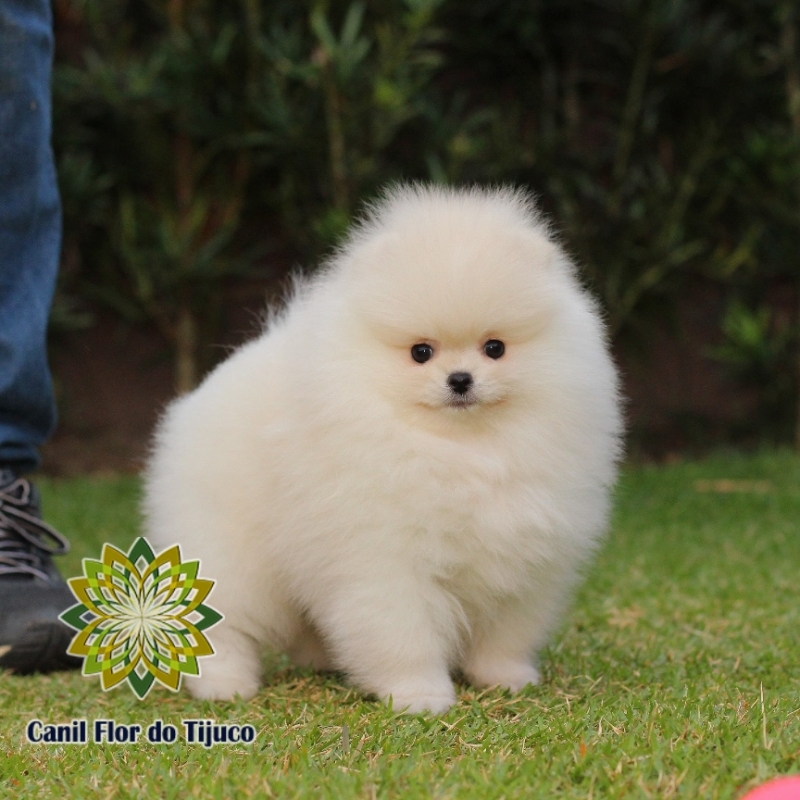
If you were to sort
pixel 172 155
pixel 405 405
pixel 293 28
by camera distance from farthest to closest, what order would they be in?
pixel 172 155
pixel 293 28
pixel 405 405

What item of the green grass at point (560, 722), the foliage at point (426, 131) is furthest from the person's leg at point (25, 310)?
the foliage at point (426, 131)

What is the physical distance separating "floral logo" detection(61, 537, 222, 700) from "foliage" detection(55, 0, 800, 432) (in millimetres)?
3524

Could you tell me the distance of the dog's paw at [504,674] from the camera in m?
2.18

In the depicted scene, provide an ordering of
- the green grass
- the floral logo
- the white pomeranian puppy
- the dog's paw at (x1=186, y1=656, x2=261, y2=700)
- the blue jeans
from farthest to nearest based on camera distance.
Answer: the blue jeans < the dog's paw at (x1=186, y1=656, x2=261, y2=700) < the white pomeranian puppy < the floral logo < the green grass

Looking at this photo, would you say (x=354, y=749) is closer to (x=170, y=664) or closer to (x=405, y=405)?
(x=170, y=664)

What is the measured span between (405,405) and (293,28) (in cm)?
406

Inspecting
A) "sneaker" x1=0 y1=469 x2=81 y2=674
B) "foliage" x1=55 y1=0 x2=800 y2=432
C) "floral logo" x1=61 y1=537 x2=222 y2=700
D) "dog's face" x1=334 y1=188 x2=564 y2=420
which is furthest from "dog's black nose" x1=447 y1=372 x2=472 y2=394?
"foliage" x1=55 y1=0 x2=800 y2=432

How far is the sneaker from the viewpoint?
2.36 m

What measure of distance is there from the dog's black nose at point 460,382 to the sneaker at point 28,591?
1058 millimetres

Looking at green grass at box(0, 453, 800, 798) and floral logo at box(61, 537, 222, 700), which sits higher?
floral logo at box(61, 537, 222, 700)

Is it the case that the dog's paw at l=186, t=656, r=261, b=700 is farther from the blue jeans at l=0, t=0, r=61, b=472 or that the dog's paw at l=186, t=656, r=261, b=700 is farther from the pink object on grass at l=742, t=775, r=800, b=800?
the pink object on grass at l=742, t=775, r=800, b=800

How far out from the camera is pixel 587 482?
82.7 inches

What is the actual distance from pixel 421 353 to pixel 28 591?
1.10m

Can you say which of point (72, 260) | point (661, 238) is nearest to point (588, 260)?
point (661, 238)
